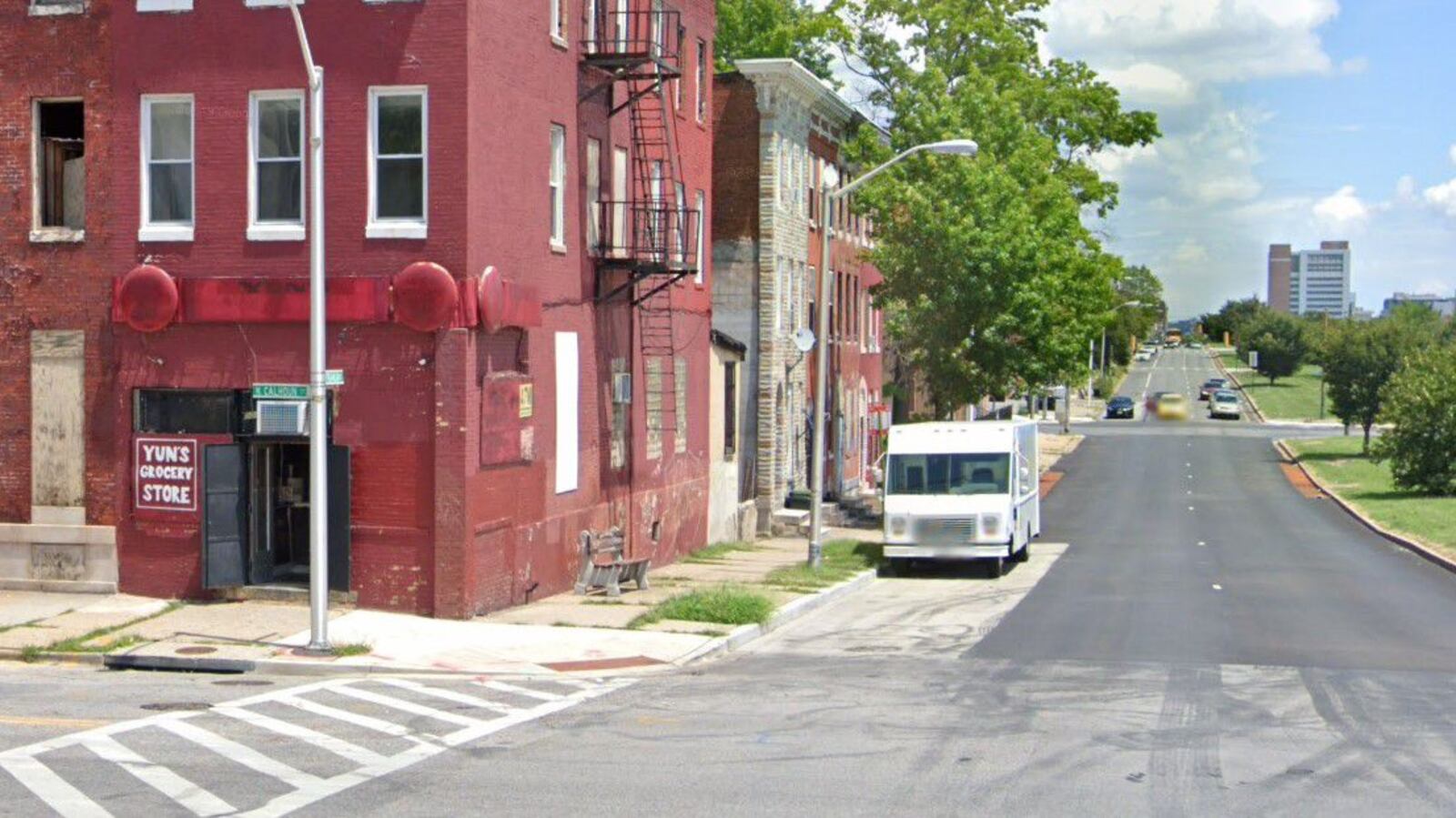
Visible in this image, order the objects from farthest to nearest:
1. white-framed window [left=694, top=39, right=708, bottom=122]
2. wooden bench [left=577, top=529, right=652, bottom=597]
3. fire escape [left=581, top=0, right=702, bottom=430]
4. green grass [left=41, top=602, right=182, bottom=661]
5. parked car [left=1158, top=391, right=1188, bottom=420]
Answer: white-framed window [left=694, top=39, right=708, bottom=122]
parked car [left=1158, top=391, right=1188, bottom=420]
fire escape [left=581, top=0, right=702, bottom=430]
wooden bench [left=577, top=529, right=652, bottom=597]
green grass [left=41, top=602, right=182, bottom=661]

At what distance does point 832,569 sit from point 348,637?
13.4 meters

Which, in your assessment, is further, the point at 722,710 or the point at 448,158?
the point at 448,158

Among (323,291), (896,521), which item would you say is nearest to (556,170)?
(323,291)

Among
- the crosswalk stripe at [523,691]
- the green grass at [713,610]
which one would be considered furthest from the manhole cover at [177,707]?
the green grass at [713,610]

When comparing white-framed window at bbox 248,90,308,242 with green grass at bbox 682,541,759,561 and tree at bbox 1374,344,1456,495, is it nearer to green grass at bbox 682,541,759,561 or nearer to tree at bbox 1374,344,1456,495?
green grass at bbox 682,541,759,561

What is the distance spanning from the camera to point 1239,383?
139 metres

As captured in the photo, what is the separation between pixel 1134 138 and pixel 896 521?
34.6 meters

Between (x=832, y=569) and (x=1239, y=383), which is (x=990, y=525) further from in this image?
(x=1239, y=383)

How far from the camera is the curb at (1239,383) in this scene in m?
108

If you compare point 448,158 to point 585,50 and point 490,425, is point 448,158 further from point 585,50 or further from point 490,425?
point 585,50

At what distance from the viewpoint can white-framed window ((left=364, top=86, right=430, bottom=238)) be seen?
74.1ft

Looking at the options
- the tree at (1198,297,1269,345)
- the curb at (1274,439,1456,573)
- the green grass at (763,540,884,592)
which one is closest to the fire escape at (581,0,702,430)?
the green grass at (763,540,884,592)

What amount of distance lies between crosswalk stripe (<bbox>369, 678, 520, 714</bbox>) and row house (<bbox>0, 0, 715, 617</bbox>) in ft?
14.1

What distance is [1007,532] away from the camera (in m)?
32.7
